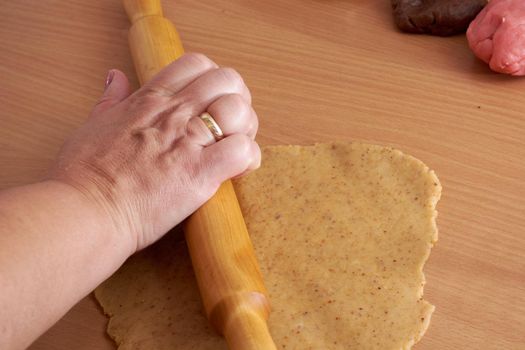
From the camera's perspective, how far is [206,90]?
102cm

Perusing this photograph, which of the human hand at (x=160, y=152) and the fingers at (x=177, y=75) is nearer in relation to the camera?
the human hand at (x=160, y=152)

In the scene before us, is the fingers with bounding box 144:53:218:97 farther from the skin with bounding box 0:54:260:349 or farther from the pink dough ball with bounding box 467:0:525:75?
the pink dough ball with bounding box 467:0:525:75

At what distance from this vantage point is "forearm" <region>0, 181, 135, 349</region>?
790 mm

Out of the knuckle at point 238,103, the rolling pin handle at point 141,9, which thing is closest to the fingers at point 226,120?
the knuckle at point 238,103

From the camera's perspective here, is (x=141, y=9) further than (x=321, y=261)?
Yes

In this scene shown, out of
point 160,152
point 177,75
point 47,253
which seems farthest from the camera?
point 177,75

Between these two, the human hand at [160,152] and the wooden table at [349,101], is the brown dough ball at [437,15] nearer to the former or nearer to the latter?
the wooden table at [349,101]

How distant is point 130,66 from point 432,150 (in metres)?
0.58

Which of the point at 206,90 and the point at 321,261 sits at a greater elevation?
the point at 206,90

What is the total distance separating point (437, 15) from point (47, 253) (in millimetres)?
802

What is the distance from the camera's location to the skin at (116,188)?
0.81m

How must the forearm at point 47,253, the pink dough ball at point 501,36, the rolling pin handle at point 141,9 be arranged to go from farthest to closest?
the rolling pin handle at point 141,9 → the pink dough ball at point 501,36 → the forearm at point 47,253

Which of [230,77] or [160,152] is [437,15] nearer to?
[230,77]

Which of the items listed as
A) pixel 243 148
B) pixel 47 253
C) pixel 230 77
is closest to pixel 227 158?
pixel 243 148
